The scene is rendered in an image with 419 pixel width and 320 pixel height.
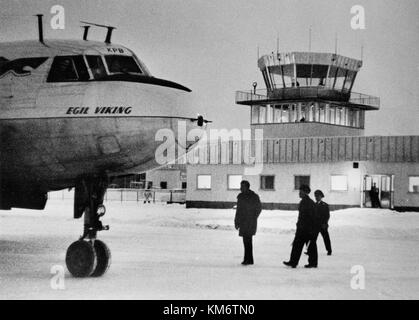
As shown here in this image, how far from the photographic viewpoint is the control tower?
5381cm

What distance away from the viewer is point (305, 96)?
54.2 meters

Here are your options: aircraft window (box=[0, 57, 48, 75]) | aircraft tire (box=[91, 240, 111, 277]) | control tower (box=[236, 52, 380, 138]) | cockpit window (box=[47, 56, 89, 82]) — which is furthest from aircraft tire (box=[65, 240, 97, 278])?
control tower (box=[236, 52, 380, 138])

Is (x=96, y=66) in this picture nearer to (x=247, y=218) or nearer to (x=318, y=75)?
(x=247, y=218)

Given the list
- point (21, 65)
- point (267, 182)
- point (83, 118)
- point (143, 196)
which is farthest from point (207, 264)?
point (143, 196)

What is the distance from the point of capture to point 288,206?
148 feet

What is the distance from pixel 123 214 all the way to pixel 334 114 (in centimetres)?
2338

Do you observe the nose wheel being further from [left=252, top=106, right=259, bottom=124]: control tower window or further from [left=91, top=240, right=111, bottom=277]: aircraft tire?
[left=252, top=106, right=259, bottom=124]: control tower window

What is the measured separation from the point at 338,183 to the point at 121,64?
1240 inches

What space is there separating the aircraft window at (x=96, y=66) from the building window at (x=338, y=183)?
31544 millimetres

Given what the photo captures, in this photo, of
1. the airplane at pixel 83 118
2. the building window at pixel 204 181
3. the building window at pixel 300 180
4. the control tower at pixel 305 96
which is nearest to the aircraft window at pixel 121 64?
the airplane at pixel 83 118

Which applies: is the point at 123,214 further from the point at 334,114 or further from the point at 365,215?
the point at 334,114

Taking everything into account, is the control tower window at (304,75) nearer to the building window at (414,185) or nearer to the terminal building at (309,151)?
the terminal building at (309,151)

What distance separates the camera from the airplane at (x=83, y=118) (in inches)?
508
